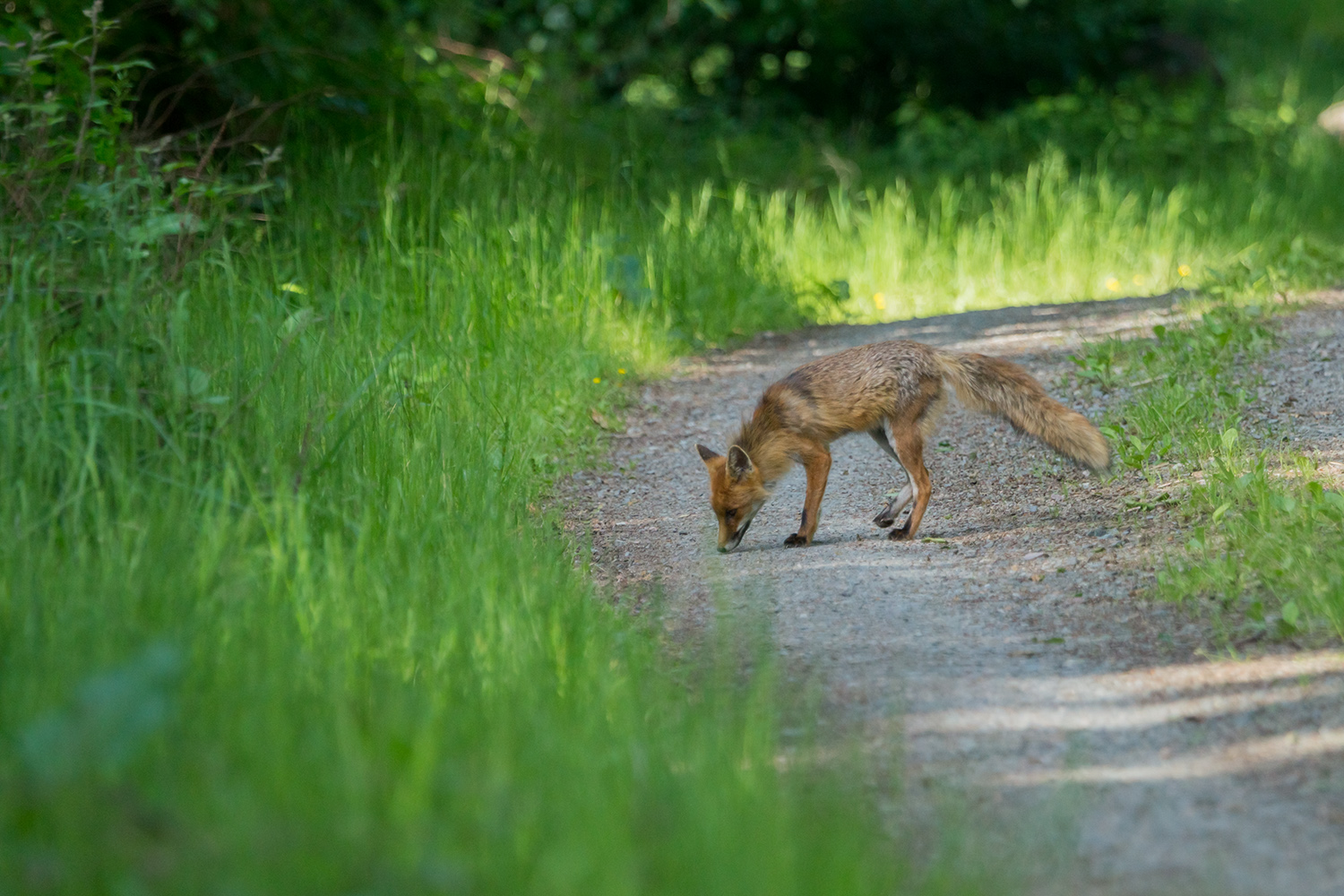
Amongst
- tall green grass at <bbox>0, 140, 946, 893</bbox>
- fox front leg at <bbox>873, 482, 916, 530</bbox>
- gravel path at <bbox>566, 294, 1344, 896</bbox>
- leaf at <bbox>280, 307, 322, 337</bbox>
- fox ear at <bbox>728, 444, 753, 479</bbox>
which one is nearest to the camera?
tall green grass at <bbox>0, 140, 946, 893</bbox>

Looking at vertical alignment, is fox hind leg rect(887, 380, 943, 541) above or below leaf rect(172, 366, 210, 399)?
below

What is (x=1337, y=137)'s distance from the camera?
16109 millimetres

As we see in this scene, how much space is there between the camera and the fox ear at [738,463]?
5787 mm

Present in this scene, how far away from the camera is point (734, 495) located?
18.9 ft

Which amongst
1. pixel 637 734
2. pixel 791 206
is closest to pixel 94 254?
pixel 637 734

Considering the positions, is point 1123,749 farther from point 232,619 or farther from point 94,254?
point 94,254

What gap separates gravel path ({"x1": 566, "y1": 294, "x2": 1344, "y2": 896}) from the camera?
3082mm

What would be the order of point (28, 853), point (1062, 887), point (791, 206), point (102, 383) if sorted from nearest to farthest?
point (28, 853)
point (1062, 887)
point (102, 383)
point (791, 206)

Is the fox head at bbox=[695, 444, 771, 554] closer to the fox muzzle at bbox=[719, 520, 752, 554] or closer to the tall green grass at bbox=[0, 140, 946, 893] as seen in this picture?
A: the fox muzzle at bbox=[719, 520, 752, 554]

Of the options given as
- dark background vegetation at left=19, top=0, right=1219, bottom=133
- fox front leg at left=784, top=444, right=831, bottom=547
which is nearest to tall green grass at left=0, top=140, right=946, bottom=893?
fox front leg at left=784, top=444, right=831, bottom=547

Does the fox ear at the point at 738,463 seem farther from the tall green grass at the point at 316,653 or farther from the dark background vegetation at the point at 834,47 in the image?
the dark background vegetation at the point at 834,47

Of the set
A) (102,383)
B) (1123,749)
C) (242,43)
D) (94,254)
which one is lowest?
(1123,749)

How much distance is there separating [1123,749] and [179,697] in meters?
2.43

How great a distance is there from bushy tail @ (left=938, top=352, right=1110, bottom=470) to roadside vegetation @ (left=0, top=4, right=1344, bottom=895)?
531 millimetres
